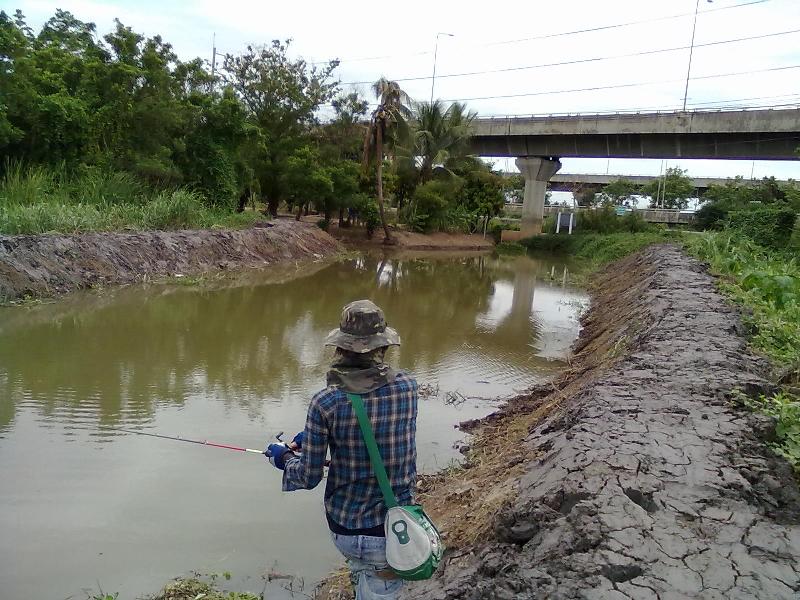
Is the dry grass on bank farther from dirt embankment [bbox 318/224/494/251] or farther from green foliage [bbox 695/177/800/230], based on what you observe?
green foliage [bbox 695/177/800/230]

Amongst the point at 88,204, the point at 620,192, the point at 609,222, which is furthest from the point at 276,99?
the point at 620,192

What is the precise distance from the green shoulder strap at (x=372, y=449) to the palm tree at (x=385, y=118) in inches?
1103

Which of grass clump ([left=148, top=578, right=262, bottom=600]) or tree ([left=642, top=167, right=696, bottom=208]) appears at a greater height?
tree ([left=642, top=167, right=696, bottom=208])

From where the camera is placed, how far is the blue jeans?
2.52 metres

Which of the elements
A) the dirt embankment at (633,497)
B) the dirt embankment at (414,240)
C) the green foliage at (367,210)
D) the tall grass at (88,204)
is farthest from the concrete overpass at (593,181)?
the dirt embankment at (633,497)

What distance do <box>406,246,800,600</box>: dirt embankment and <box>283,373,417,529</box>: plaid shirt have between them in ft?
2.54

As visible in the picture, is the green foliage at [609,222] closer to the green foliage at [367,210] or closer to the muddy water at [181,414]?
the green foliage at [367,210]

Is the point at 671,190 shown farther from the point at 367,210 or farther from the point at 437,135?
the point at 367,210

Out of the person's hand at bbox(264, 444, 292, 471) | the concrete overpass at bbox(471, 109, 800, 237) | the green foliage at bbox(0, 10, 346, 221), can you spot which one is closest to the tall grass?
the green foliage at bbox(0, 10, 346, 221)

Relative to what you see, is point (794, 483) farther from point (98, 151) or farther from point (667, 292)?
point (98, 151)

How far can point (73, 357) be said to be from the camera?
8.62 metres

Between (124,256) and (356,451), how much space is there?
1451cm

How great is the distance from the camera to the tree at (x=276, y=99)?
91.3ft

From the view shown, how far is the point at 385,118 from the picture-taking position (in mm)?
29406
